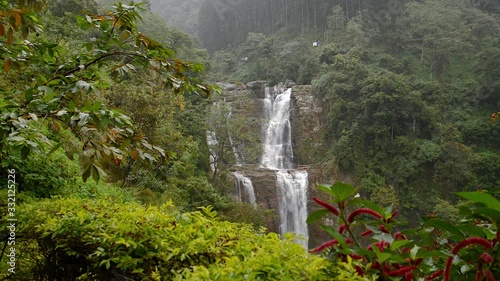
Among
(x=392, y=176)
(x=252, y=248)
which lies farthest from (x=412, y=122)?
(x=252, y=248)

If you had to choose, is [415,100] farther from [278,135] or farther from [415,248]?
[415,248]

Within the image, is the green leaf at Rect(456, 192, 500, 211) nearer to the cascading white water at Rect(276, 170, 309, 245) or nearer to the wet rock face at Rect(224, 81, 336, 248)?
the wet rock face at Rect(224, 81, 336, 248)

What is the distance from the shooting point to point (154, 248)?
143cm

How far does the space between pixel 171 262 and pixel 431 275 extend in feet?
2.91

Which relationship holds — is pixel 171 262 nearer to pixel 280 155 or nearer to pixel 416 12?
pixel 280 155

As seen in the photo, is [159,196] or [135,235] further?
[159,196]

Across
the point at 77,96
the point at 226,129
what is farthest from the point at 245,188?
the point at 77,96

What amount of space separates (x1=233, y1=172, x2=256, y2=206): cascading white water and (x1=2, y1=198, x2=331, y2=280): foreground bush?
46.1 feet

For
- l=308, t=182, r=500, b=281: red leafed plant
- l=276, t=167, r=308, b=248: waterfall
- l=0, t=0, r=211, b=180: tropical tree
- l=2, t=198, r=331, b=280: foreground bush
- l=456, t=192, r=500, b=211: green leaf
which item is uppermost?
l=0, t=0, r=211, b=180: tropical tree

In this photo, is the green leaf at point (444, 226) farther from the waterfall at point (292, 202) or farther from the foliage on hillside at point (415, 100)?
the waterfall at point (292, 202)

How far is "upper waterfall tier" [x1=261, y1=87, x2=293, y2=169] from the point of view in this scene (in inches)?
782

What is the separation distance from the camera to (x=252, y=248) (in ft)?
4.08

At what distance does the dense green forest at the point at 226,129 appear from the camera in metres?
1.03

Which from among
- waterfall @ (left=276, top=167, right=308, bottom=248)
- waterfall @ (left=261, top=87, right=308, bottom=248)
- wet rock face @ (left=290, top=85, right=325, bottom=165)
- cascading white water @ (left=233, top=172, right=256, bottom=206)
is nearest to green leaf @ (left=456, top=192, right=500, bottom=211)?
waterfall @ (left=261, top=87, right=308, bottom=248)
